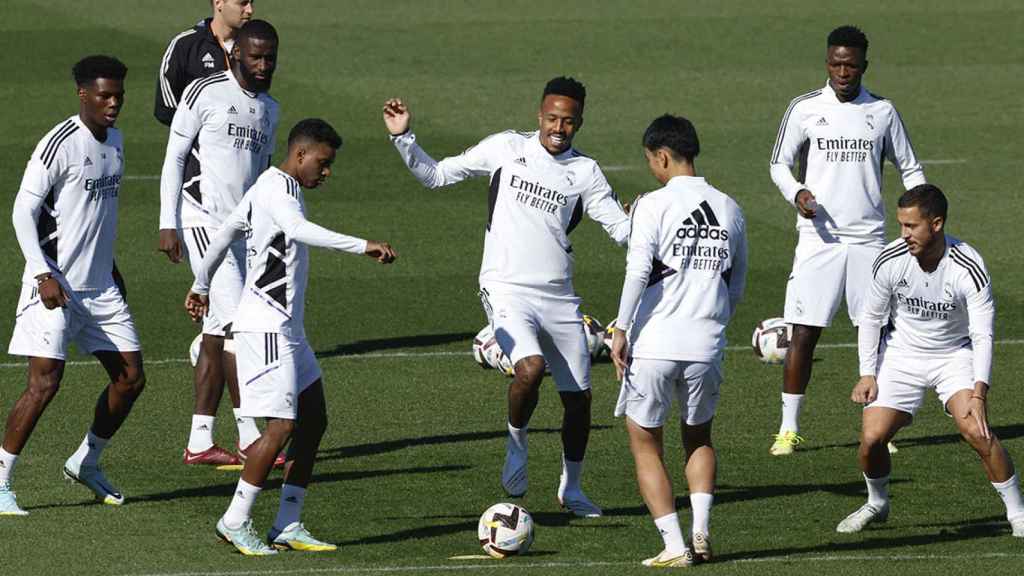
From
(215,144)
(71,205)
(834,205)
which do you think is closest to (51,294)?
(71,205)

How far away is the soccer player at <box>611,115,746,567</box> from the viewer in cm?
987

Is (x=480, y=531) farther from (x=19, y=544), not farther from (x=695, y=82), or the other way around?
(x=695, y=82)

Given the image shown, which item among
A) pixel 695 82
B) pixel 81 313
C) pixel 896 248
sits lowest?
pixel 81 313

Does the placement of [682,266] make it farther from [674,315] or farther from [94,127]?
[94,127]

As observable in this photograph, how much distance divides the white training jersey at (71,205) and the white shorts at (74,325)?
0.28 feet

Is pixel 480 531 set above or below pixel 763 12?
below

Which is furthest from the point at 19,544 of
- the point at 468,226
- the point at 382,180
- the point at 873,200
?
the point at 382,180

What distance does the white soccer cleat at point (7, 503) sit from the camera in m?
11.2

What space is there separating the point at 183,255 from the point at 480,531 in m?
3.59

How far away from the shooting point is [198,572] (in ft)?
32.4

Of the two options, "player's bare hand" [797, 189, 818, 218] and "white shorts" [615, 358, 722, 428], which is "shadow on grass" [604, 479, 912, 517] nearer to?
"white shorts" [615, 358, 722, 428]

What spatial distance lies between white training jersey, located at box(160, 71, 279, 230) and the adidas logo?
3.82m

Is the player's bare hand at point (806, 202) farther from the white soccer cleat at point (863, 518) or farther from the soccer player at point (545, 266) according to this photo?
the white soccer cleat at point (863, 518)

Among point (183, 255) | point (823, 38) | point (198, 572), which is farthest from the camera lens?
point (823, 38)
